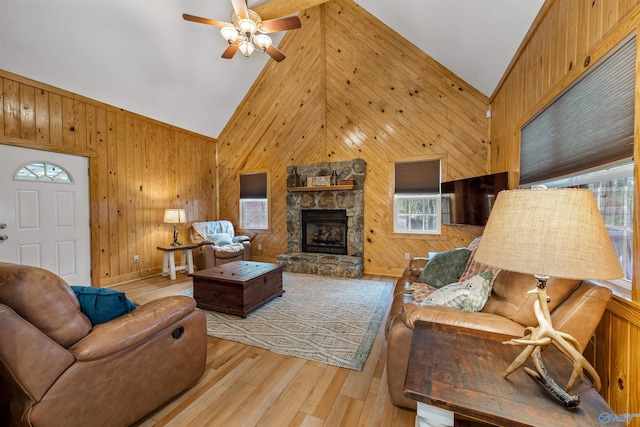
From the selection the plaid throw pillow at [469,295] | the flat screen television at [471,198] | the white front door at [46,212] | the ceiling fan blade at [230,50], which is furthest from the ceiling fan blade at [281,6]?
the plaid throw pillow at [469,295]

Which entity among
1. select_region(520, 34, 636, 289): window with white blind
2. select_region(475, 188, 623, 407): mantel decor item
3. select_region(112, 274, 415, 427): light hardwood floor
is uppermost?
select_region(520, 34, 636, 289): window with white blind

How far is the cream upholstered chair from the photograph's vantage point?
4730 mm

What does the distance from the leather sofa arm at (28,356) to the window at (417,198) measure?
4.40 metres

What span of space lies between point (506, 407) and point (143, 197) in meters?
5.59

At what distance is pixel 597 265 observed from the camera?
2.57ft

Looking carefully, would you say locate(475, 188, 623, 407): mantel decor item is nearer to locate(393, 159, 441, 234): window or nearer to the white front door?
locate(393, 159, 441, 234): window

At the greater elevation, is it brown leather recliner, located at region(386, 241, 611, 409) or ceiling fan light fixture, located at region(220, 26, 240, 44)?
ceiling fan light fixture, located at region(220, 26, 240, 44)

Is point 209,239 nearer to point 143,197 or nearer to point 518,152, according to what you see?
point 143,197

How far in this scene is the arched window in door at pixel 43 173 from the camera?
132 inches

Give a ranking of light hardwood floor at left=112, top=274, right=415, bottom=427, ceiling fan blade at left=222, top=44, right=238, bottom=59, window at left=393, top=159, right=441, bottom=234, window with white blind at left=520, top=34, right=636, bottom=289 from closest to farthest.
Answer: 1. window with white blind at left=520, top=34, right=636, bottom=289
2. light hardwood floor at left=112, top=274, right=415, bottom=427
3. ceiling fan blade at left=222, top=44, right=238, bottom=59
4. window at left=393, top=159, right=441, bottom=234

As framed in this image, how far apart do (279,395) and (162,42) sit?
16.3 feet

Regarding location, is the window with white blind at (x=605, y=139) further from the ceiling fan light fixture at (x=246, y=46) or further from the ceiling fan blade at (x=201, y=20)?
the ceiling fan blade at (x=201, y=20)

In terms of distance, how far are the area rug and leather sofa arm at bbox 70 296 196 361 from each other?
104 cm

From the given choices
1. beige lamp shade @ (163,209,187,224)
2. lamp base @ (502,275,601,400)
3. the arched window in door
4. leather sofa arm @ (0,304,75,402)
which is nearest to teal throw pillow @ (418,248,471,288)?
lamp base @ (502,275,601,400)
